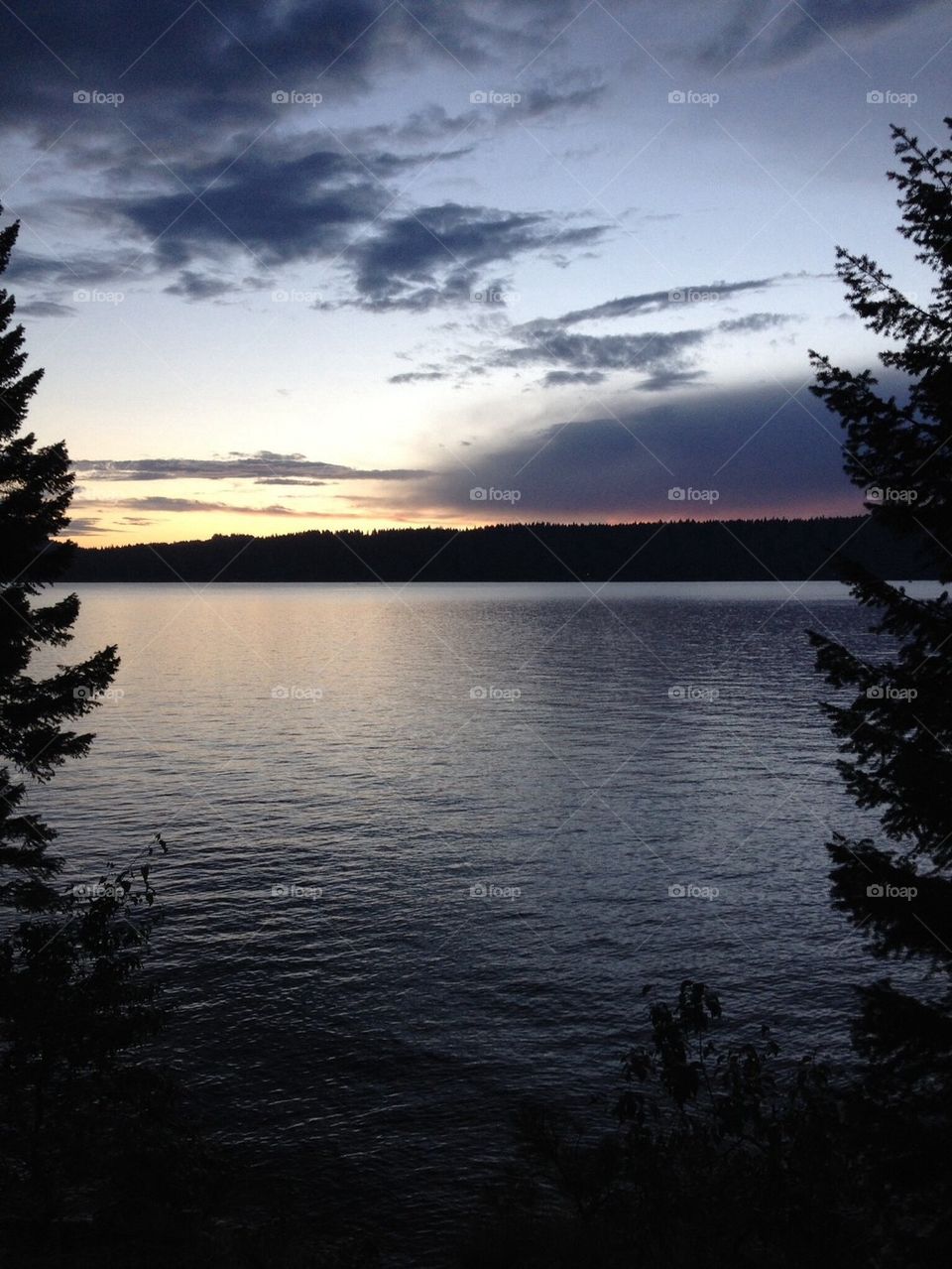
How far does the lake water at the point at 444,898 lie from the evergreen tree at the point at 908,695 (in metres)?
10.7

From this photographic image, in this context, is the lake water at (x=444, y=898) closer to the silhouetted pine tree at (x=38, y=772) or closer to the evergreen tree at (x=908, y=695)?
the silhouetted pine tree at (x=38, y=772)

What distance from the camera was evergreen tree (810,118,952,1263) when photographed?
44.3 ft

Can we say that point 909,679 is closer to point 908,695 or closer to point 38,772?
point 908,695

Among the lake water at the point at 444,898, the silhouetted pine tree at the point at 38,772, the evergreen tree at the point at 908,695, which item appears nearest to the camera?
the evergreen tree at the point at 908,695

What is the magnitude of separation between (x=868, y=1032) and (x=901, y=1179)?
6.56 ft

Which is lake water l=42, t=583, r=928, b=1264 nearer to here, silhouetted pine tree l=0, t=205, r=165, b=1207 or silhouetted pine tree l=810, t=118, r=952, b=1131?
silhouetted pine tree l=0, t=205, r=165, b=1207

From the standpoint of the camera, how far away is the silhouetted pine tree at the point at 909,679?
1356 centimetres

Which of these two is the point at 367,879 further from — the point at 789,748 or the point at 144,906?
the point at 789,748

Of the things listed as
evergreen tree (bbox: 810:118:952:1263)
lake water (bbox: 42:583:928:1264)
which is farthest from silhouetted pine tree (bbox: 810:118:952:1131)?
lake water (bbox: 42:583:928:1264)

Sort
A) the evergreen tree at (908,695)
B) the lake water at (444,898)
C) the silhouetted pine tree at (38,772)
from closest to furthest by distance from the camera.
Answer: the evergreen tree at (908,695) → the silhouetted pine tree at (38,772) → the lake water at (444,898)

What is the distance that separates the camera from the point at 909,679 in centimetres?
1385

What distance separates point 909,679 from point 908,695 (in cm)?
29

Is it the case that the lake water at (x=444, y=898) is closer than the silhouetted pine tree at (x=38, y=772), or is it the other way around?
the silhouetted pine tree at (x=38, y=772)

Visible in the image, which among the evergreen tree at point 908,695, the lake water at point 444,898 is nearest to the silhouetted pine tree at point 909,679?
the evergreen tree at point 908,695
